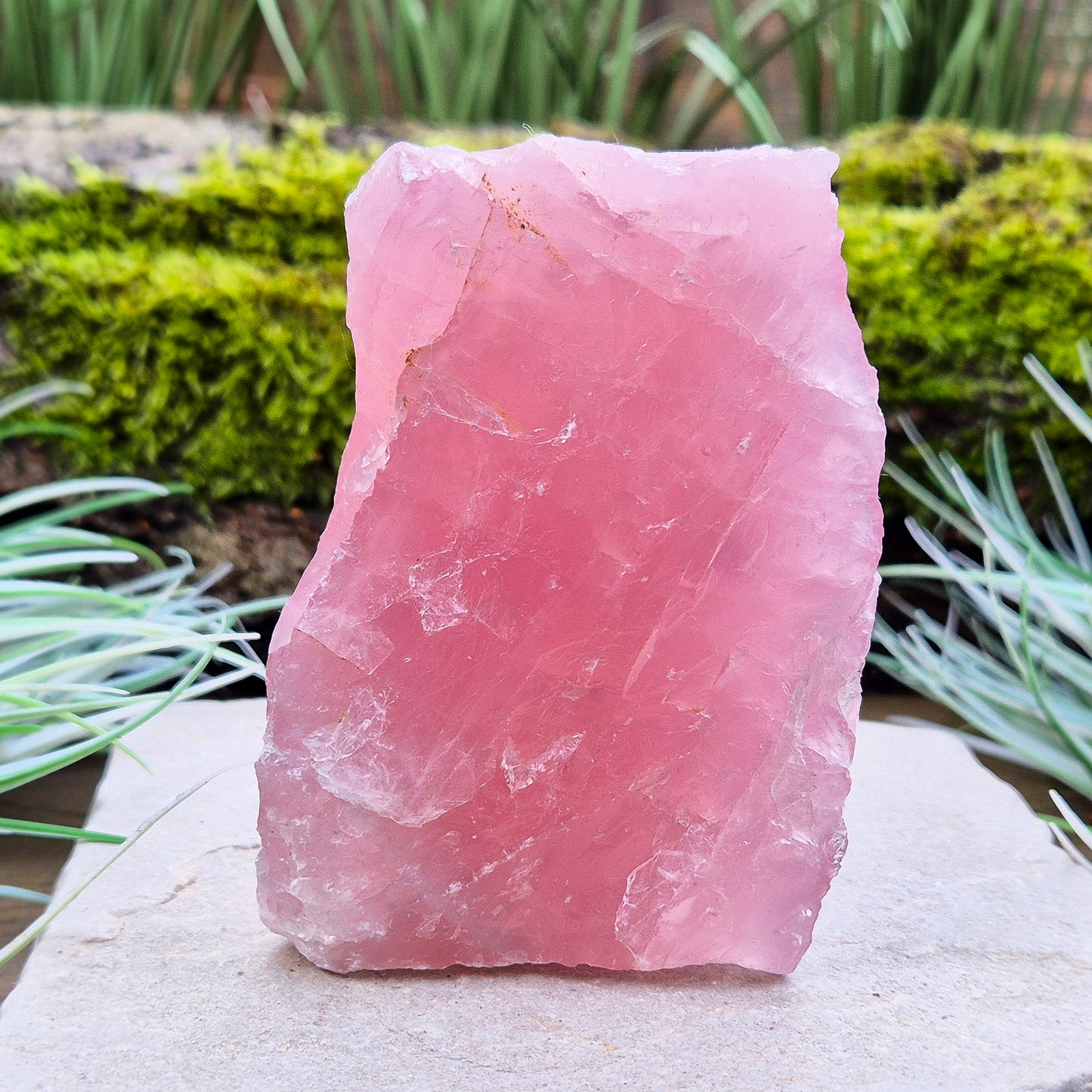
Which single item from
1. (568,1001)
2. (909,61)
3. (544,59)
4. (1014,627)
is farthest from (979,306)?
(568,1001)

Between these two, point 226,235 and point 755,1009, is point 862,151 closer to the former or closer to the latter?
point 226,235

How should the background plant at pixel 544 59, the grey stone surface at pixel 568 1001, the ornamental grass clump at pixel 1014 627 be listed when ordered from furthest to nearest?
1. the background plant at pixel 544 59
2. the ornamental grass clump at pixel 1014 627
3. the grey stone surface at pixel 568 1001

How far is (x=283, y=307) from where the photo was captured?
5.83ft

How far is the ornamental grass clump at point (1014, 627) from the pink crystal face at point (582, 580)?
0.50 meters

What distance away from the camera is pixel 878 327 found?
72.5 inches

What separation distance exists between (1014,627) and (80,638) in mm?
1327

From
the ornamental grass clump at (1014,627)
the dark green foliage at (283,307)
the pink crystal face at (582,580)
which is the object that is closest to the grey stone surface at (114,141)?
the dark green foliage at (283,307)

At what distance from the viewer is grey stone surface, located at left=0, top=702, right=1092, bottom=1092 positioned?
788 millimetres

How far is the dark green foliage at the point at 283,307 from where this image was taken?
1.74m

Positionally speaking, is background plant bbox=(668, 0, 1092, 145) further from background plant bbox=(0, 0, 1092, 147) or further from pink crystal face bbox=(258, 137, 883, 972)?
pink crystal face bbox=(258, 137, 883, 972)

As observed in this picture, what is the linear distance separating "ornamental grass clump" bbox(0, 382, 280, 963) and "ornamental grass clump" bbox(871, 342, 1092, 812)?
0.91m

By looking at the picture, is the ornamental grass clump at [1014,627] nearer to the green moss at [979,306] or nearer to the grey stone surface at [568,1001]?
the green moss at [979,306]

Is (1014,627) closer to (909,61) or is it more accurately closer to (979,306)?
(979,306)

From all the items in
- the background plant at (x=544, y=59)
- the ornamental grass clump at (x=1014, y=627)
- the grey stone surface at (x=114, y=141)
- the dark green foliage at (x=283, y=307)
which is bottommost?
the ornamental grass clump at (x=1014, y=627)
